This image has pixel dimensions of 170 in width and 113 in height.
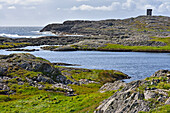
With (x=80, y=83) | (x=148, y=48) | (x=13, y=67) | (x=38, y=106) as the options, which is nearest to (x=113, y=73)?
(x=80, y=83)

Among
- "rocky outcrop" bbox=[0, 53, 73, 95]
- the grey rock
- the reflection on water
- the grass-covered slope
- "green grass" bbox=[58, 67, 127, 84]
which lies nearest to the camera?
the grey rock

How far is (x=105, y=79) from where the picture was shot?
79938 millimetres

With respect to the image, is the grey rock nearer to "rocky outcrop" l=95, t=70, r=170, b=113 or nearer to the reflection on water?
"rocky outcrop" l=95, t=70, r=170, b=113

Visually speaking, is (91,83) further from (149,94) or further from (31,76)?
(149,94)

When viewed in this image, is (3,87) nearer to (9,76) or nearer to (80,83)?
(9,76)

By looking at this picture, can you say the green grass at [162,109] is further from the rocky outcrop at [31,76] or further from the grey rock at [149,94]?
the rocky outcrop at [31,76]

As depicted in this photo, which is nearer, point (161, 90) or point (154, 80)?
point (161, 90)

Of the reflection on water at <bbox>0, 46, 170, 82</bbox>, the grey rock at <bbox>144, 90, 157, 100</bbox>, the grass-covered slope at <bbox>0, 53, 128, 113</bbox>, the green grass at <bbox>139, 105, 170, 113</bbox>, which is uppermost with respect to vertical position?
the grey rock at <bbox>144, 90, 157, 100</bbox>

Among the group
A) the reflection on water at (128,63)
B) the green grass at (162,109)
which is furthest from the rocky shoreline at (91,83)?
the reflection on water at (128,63)

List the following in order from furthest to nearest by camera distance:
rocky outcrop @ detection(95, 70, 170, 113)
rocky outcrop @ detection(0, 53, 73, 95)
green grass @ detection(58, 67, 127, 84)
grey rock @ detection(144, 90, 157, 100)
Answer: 1. green grass @ detection(58, 67, 127, 84)
2. rocky outcrop @ detection(0, 53, 73, 95)
3. grey rock @ detection(144, 90, 157, 100)
4. rocky outcrop @ detection(95, 70, 170, 113)

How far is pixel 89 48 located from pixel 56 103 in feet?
522

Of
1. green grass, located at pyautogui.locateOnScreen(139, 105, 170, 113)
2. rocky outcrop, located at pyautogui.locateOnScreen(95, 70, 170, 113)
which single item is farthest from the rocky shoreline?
green grass, located at pyautogui.locateOnScreen(139, 105, 170, 113)

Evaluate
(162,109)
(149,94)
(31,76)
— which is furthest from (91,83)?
(162,109)

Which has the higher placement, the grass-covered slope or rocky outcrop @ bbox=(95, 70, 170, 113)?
rocky outcrop @ bbox=(95, 70, 170, 113)
